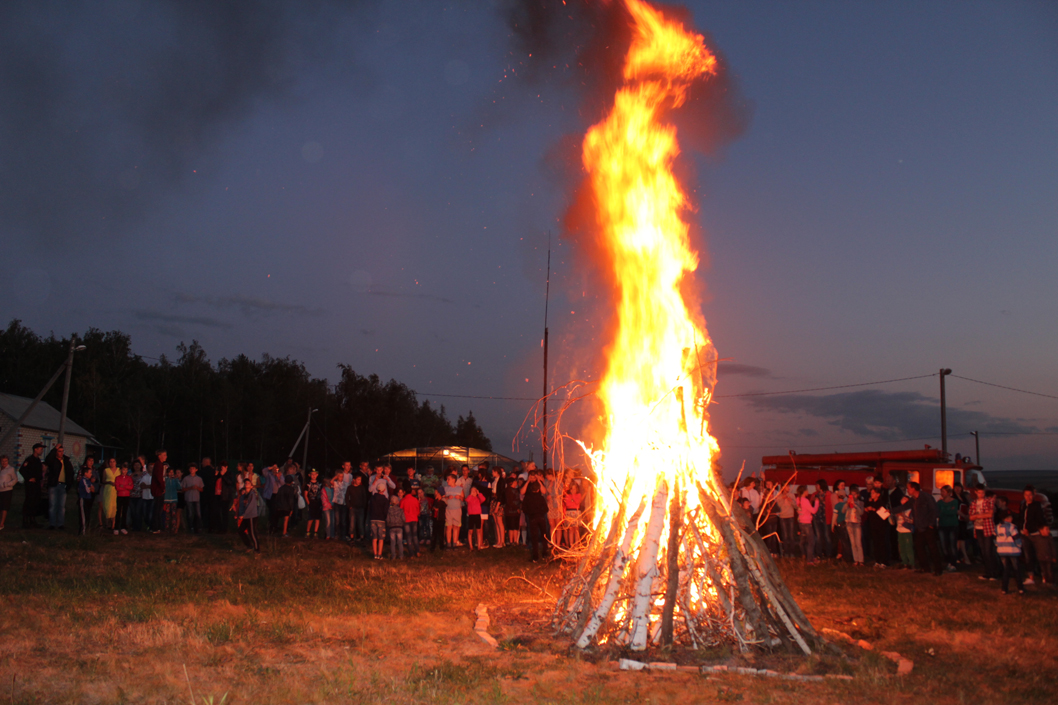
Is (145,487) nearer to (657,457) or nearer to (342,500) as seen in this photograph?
(342,500)

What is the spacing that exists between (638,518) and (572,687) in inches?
83.9

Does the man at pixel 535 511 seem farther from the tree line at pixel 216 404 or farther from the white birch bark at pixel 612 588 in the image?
the tree line at pixel 216 404

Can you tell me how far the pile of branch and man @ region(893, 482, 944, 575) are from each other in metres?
7.10

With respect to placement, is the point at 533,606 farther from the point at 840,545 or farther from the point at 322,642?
the point at 840,545

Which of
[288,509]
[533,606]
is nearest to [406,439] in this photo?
[288,509]

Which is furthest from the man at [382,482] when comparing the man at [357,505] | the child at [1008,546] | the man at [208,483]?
the child at [1008,546]

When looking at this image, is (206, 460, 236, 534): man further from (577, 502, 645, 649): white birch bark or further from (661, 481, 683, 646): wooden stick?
(661, 481, 683, 646): wooden stick

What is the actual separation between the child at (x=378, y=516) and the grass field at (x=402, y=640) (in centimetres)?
206

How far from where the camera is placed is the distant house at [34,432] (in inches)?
1695

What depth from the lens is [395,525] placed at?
1478 centimetres

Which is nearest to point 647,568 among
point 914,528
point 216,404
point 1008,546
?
point 1008,546

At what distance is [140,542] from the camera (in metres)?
15.3

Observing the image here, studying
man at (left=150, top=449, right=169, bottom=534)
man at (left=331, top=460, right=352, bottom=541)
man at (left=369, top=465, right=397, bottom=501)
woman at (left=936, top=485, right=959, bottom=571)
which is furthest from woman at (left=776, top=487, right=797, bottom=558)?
man at (left=150, top=449, right=169, bottom=534)

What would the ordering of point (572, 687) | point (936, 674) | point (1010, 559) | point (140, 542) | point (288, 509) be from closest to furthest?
point (572, 687) → point (936, 674) → point (1010, 559) → point (140, 542) → point (288, 509)
